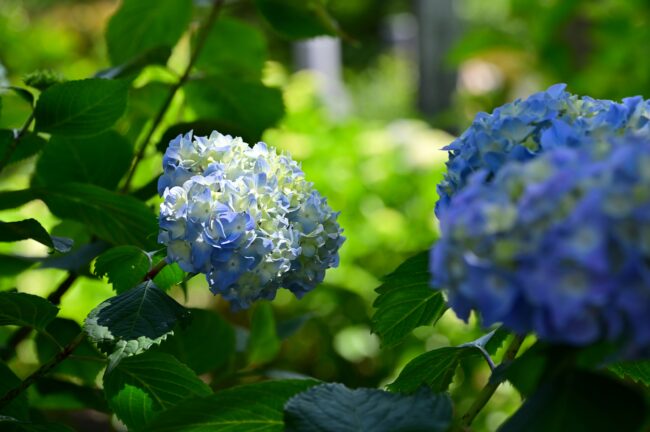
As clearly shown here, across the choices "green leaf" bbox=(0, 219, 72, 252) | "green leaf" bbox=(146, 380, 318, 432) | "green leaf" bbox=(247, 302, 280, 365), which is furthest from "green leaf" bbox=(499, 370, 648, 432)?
"green leaf" bbox=(247, 302, 280, 365)

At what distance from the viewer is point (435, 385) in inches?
28.6

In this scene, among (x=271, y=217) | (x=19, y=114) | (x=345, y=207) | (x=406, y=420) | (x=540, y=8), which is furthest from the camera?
(x=540, y=8)

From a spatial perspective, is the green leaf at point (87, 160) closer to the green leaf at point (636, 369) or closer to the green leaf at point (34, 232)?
the green leaf at point (34, 232)

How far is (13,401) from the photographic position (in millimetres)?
756

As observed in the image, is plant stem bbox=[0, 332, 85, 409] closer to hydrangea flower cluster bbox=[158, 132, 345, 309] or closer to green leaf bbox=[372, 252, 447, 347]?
hydrangea flower cluster bbox=[158, 132, 345, 309]

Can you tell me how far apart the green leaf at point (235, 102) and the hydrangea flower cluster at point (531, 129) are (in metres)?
0.51

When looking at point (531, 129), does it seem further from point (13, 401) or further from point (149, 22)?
point (149, 22)

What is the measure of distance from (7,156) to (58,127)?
0.17 ft

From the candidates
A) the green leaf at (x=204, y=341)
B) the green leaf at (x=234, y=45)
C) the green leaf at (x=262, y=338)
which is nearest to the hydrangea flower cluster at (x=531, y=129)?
the green leaf at (x=204, y=341)

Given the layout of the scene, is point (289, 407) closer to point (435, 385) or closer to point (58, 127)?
point (435, 385)

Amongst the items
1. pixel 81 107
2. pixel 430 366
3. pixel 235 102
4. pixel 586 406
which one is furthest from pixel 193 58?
pixel 586 406

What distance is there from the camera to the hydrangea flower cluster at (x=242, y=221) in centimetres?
64

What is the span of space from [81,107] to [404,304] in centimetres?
35

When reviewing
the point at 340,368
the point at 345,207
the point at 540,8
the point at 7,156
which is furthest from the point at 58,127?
the point at 540,8
